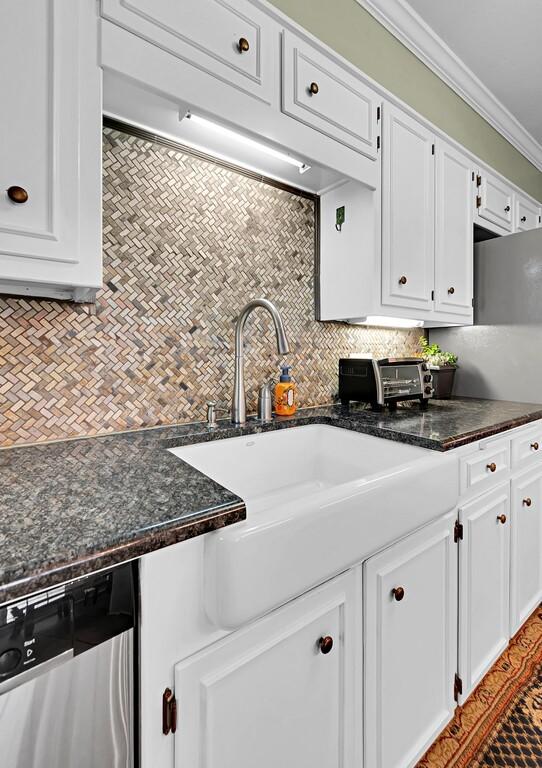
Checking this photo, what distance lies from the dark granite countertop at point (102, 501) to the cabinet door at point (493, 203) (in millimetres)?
1566

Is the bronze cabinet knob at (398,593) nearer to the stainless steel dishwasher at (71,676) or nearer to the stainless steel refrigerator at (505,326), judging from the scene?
the stainless steel dishwasher at (71,676)

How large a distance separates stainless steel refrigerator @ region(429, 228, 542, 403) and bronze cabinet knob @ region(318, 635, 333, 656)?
1955mm

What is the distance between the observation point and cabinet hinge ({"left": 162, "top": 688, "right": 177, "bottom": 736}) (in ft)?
2.06

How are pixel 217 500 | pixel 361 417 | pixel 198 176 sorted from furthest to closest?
pixel 361 417 → pixel 198 176 → pixel 217 500

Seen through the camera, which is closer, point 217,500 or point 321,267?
point 217,500

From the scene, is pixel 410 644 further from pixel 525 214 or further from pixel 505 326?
pixel 525 214

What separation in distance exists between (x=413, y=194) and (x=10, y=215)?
1.67 metres

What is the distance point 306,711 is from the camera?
830 millimetres

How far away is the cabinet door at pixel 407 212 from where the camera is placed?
171cm

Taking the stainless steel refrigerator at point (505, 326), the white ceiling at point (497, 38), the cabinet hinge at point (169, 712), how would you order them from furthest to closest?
the stainless steel refrigerator at point (505, 326)
the white ceiling at point (497, 38)
the cabinet hinge at point (169, 712)

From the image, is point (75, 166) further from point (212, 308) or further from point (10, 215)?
point (212, 308)

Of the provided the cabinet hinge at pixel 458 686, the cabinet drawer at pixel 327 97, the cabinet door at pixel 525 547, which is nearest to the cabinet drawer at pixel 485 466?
the cabinet door at pixel 525 547

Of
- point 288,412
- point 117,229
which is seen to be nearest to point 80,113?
point 117,229

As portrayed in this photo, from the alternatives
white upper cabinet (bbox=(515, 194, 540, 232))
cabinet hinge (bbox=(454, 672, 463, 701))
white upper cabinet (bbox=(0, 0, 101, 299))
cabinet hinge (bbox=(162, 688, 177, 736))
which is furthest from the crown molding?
cabinet hinge (bbox=(454, 672, 463, 701))
